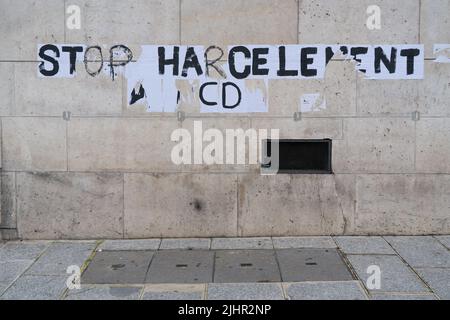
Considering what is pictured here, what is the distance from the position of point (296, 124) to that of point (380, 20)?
5.32 feet

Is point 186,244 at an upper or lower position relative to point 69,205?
lower

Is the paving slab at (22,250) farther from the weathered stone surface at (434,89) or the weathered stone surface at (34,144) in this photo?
the weathered stone surface at (434,89)

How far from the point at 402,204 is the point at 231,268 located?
2.45 meters

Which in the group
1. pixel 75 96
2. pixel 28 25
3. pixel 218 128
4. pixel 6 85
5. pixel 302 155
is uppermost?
pixel 28 25

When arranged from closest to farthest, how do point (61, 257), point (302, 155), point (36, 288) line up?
point (36, 288)
point (61, 257)
point (302, 155)

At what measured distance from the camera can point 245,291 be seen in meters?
4.58

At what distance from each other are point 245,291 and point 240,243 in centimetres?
145

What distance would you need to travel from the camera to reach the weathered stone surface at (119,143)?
617 cm

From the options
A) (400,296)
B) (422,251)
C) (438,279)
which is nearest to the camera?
(400,296)

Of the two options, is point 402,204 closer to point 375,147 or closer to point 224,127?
point 375,147

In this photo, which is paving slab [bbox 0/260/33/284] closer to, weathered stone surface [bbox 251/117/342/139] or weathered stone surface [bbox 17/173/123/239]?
weathered stone surface [bbox 17/173/123/239]

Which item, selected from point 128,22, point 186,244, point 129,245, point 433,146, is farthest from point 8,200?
point 433,146

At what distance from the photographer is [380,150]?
622cm

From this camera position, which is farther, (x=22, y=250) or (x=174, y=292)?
(x=22, y=250)
